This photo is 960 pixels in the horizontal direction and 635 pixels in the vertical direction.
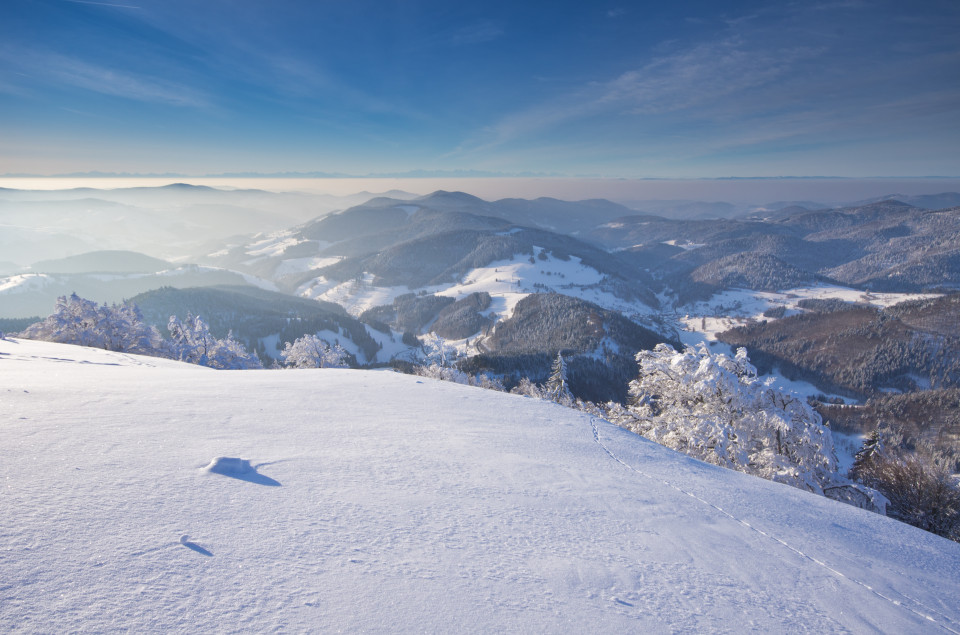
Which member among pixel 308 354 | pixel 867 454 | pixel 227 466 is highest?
pixel 227 466

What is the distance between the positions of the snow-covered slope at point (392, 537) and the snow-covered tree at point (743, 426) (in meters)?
10.8

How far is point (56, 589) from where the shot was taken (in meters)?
3.18

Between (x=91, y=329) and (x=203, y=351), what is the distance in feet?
38.6

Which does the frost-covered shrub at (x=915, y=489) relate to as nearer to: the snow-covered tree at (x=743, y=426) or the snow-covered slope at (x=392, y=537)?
the snow-covered tree at (x=743, y=426)

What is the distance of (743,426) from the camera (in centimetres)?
1964

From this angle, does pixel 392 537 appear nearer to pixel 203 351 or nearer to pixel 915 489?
pixel 915 489

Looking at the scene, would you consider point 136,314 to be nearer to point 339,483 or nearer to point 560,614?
point 339,483

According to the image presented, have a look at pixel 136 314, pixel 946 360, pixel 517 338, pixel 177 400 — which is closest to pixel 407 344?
pixel 517 338

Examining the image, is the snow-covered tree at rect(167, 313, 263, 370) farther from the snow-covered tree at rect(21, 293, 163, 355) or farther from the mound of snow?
Answer: the mound of snow

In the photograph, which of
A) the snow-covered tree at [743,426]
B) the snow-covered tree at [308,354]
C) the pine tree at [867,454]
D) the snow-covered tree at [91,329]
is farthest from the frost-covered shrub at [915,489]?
the snow-covered tree at [91,329]

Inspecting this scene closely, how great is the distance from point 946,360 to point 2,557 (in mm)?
252666

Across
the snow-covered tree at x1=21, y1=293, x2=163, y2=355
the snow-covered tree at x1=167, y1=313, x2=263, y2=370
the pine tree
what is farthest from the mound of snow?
the snow-covered tree at x1=167, y1=313, x2=263, y2=370

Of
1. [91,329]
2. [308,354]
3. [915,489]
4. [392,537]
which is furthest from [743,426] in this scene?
[91,329]

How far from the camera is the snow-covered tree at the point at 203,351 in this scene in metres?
42.2
